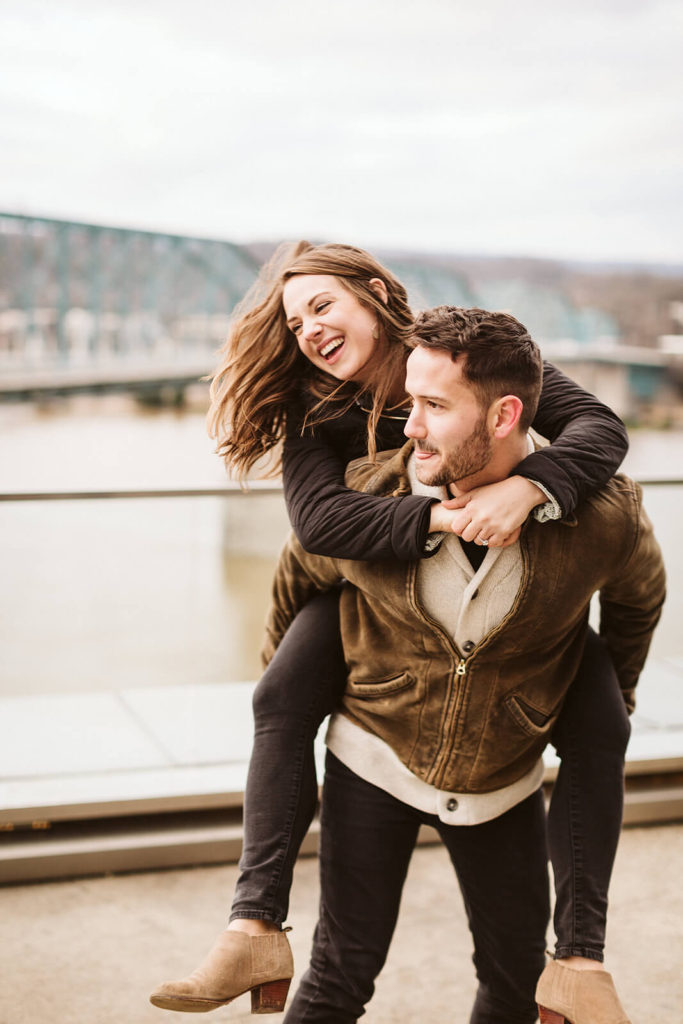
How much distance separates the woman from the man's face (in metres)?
0.05

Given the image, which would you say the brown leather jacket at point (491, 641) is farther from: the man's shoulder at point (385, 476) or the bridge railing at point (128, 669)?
the bridge railing at point (128, 669)

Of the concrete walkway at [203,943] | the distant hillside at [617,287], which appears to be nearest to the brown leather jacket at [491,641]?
the concrete walkway at [203,943]

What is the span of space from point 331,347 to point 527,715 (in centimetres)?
67

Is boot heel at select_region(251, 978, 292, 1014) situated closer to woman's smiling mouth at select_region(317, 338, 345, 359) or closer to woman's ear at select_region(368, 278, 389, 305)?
woman's smiling mouth at select_region(317, 338, 345, 359)

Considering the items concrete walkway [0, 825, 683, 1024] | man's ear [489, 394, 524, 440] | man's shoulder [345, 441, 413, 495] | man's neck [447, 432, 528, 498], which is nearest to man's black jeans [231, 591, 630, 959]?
man's shoulder [345, 441, 413, 495]

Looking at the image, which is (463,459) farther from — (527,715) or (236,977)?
(236,977)

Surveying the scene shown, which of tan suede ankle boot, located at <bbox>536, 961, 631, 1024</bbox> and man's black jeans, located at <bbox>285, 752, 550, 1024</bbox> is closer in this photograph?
tan suede ankle boot, located at <bbox>536, 961, 631, 1024</bbox>

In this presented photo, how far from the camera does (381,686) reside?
1598mm

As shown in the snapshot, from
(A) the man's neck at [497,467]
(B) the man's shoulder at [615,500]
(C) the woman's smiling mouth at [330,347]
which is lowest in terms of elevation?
(B) the man's shoulder at [615,500]

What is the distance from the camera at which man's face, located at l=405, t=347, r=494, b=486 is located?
137cm

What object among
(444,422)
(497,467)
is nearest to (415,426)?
(444,422)

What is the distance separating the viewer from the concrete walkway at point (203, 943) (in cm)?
228

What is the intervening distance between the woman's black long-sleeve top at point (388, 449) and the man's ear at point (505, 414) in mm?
69

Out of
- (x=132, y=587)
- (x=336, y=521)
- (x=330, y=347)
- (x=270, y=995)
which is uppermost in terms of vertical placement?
(x=330, y=347)
